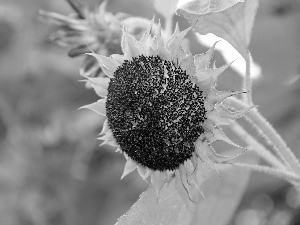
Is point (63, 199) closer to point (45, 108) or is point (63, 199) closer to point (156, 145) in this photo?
point (45, 108)

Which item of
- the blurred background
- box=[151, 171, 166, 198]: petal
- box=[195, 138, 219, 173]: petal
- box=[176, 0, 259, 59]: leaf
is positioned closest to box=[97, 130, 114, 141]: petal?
box=[151, 171, 166, 198]: petal

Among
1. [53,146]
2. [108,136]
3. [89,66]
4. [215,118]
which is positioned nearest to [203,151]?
[215,118]

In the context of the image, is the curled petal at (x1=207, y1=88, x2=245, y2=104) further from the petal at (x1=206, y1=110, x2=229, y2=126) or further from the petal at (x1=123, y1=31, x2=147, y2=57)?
the petal at (x1=123, y1=31, x2=147, y2=57)

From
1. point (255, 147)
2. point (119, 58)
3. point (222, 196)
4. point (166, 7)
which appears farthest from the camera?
point (222, 196)

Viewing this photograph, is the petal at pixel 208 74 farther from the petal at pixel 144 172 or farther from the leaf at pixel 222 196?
the leaf at pixel 222 196

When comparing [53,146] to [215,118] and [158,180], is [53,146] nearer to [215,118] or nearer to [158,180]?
[158,180]

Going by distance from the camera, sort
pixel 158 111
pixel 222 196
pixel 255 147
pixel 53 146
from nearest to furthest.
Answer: pixel 158 111
pixel 255 147
pixel 222 196
pixel 53 146

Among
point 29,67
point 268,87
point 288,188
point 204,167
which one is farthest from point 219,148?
point 29,67
